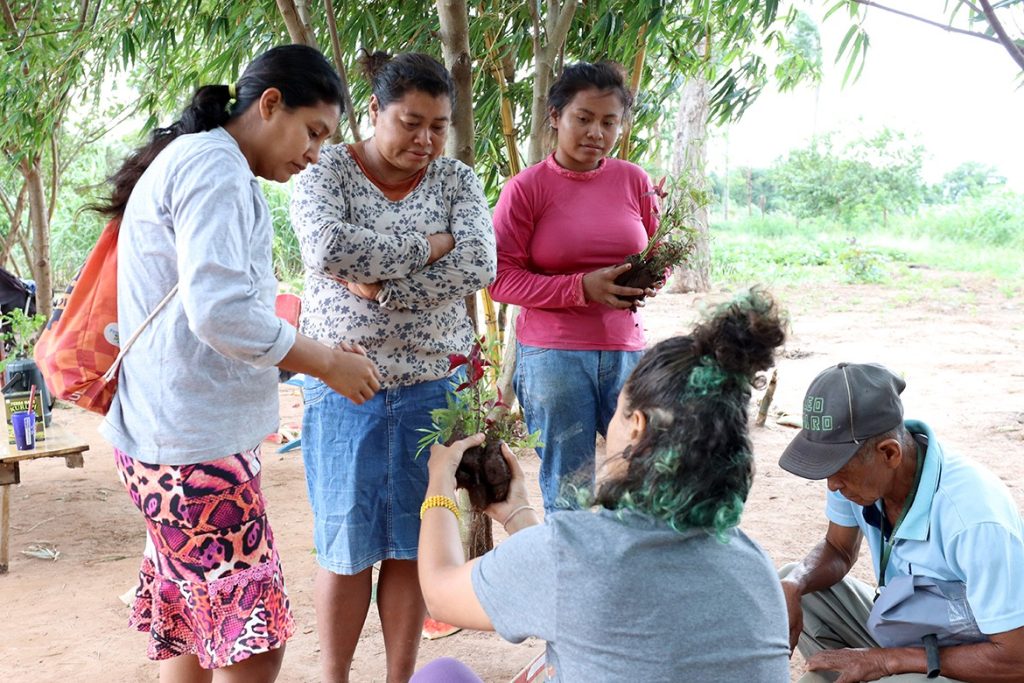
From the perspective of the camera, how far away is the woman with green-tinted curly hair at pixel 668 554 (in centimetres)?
146

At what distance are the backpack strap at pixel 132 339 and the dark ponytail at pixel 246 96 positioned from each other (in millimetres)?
259

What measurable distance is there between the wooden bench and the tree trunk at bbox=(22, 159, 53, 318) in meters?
3.34

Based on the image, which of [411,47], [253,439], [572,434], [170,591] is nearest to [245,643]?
[170,591]

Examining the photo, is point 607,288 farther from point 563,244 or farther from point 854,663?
point 854,663

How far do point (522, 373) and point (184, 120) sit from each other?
1466 mm

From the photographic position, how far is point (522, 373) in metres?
3.12

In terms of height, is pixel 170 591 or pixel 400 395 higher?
pixel 400 395

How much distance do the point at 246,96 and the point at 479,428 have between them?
929 millimetres

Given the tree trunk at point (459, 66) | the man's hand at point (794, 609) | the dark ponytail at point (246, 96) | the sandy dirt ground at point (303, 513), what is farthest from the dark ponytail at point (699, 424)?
the tree trunk at point (459, 66)

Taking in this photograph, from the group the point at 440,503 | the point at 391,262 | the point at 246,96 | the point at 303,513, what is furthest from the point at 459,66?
the point at 303,513

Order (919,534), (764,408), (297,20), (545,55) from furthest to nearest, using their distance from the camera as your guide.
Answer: (764,408), (545,55), (297,20), (919,534)

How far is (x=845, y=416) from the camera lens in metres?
2.10

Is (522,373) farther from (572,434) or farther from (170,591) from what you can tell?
(170,591)

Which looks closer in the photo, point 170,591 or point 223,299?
point 223,299
